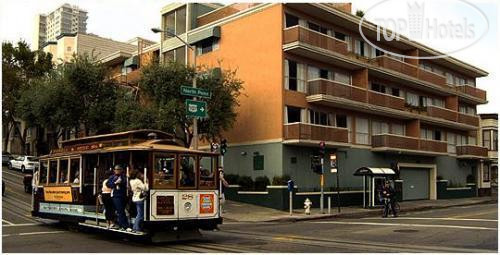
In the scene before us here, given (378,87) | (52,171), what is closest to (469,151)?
(378,87)

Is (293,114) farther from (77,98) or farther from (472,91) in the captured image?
(472,91)

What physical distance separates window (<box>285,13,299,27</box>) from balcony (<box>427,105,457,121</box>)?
15251mm

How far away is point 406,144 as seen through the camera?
37406mm

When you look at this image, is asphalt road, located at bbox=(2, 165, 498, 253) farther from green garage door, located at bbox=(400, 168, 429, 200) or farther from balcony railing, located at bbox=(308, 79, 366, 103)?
green garage door, located at bbox=(400, 168, 429, 200)

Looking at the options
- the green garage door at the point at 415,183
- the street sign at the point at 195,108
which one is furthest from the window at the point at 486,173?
the street sign at the point at 195,108

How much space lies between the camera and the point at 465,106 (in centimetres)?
4997

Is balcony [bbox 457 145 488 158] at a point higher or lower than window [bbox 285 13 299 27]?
lower

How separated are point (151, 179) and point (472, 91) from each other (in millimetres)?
41602

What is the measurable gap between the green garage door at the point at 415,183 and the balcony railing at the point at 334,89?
8.73 m

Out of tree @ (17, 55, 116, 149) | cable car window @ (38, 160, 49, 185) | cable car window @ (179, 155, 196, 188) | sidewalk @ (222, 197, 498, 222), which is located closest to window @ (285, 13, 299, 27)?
sidewalk @ (222, 197, 498, 222)

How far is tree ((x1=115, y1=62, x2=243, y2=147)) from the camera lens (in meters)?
27.5

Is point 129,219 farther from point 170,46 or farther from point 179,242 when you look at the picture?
point 170,46

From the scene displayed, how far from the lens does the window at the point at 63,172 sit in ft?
54.3

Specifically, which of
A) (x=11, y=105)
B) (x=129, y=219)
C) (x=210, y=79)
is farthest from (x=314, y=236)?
(x=11, y=105)
